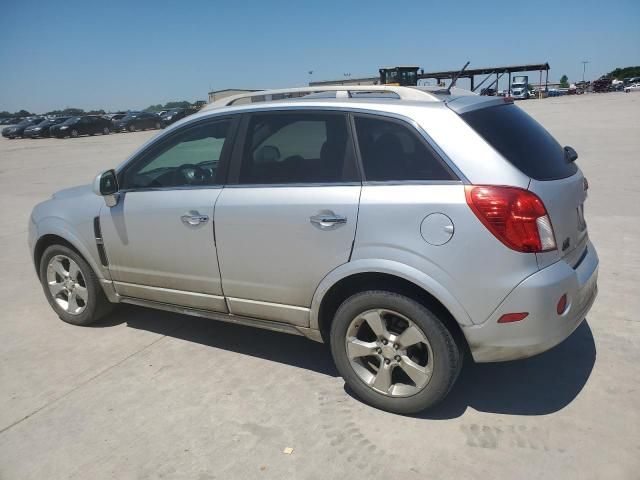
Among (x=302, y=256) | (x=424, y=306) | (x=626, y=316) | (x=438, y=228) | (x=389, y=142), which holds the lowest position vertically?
(x=626, y=316)

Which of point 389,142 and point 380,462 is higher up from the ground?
point 389,142

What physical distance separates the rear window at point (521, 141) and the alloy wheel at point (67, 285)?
11.0 feet

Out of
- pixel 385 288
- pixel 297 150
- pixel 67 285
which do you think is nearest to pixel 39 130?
pixel 67 285

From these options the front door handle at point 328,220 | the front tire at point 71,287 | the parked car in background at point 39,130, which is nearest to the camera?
the front door handle at point 328,220

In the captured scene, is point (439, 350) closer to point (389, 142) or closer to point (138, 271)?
point (389, 142)

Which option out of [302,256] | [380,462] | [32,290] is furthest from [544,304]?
[32,290]

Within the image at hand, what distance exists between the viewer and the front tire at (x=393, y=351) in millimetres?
2809

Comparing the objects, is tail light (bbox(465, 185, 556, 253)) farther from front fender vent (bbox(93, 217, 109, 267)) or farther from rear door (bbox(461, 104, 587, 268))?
front fender vent (bbox(93, 217, 109, 267))

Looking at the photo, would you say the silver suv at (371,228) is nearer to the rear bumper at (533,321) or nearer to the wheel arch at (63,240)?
the rear bumper at (533,321)

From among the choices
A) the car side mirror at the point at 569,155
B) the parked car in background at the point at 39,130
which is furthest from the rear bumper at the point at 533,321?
the parked car in background at the point at 39,130

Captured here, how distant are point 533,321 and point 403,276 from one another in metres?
0.68

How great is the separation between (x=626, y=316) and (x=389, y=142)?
8.32 ft

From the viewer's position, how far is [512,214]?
2588 millimetres

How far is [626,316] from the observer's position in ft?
13.4
